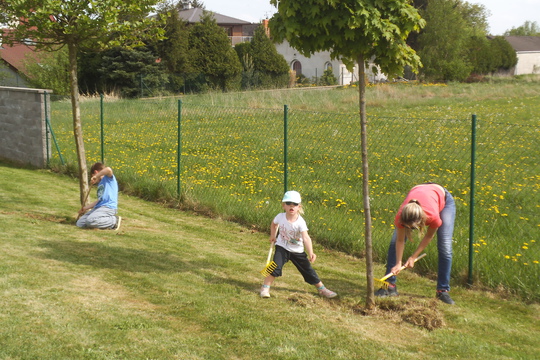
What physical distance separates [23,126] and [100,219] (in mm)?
7037

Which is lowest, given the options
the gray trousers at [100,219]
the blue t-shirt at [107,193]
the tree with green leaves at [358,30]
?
the gray trousers at [100,219]

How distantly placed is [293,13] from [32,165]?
34.9ft

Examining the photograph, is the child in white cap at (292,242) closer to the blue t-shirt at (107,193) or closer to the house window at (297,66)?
the blue t-shirt at (107,193)

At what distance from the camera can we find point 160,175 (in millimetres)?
11398

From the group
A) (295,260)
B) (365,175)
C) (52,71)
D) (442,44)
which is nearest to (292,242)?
(295,260)

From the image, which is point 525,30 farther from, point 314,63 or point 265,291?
point 265,291


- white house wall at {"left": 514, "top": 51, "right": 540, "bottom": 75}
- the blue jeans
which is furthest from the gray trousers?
white house wall at {"left": 514, "top": 51, "right": 540, "bottom": 75}

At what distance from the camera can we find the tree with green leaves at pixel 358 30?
4992 mm

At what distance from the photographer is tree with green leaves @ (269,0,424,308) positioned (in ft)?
16.4

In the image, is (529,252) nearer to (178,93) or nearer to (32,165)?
(32,165)

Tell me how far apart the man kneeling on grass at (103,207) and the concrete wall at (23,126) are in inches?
230

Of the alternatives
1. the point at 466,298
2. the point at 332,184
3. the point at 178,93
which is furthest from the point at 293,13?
the point at 178,93

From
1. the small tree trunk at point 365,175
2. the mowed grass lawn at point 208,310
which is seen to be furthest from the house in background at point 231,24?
the small tree trunk at point 365,175

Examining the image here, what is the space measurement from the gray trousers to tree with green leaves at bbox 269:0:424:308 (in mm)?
4124
